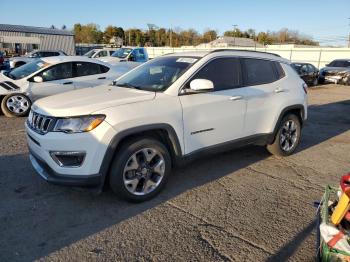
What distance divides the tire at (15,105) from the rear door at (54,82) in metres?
0.29

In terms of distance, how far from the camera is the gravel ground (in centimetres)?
302

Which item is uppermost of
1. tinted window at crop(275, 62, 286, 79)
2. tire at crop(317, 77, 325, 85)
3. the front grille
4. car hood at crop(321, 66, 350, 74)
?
tinted window at crop(275, 62, 286, 79)

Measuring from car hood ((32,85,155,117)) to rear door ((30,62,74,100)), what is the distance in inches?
188

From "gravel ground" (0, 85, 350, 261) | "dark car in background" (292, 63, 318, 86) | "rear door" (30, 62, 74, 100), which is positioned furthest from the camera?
"dark car in background" (292, 63, 318, 86)

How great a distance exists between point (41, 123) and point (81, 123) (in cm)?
56

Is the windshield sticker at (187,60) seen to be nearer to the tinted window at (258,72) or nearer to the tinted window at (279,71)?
the tinted window at (258,72)

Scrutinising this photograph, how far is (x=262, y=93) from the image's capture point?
5.01 metres

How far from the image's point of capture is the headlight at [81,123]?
3.42m

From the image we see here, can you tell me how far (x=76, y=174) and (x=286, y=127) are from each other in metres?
3.69

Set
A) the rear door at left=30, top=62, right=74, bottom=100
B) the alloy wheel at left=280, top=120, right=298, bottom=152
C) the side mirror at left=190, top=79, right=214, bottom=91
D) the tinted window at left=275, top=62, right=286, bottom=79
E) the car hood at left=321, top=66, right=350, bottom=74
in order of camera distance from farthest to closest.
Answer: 1. the car hood at left=321, top=66, right=350, bottom=74
2. the rear door at left=30, top=62, right=74, bottom=100
3. the alloy wheel at left=280, top=120, right=298, bottom=152
4. the tinted window at left=275, top=62, right=286, bottom=79
5. the side mirror at left=190, top=79, right=214, bottom=91

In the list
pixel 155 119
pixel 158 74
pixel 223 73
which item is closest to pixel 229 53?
pixel 223 73

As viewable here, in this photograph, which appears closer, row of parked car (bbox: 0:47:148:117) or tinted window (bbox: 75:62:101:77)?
row of parked car (bbox: 0:47:148:117)

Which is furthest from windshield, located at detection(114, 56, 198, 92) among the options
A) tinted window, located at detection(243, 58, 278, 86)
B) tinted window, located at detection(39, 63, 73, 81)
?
tinted window, located at detection(39, 63, 73, 81)

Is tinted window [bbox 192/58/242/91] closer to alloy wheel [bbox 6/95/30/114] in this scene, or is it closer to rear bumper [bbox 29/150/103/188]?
rear bumper [bbox 29/150/103/188]
